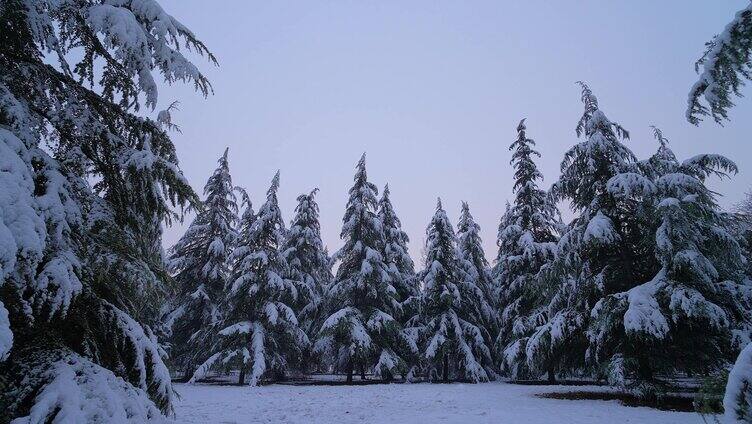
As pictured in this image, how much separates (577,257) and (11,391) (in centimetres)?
1415

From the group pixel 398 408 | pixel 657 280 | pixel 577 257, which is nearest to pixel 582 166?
pixel 577 257

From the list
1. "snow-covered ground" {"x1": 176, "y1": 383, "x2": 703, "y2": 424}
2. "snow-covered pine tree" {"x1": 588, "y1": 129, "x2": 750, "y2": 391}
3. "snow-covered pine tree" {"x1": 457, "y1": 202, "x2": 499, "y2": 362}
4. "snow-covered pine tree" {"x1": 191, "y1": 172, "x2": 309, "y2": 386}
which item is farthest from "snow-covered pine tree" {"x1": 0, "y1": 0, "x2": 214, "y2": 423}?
"snow-covered pine tree" {"x1": 457, "y1": 202, "x2": 499, "y2": 362}

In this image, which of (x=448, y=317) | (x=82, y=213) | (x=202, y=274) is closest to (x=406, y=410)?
(x=82, y=213)

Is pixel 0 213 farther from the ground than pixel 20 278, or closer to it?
farther from the ground

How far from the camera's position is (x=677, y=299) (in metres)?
10.7

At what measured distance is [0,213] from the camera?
280 centimetres

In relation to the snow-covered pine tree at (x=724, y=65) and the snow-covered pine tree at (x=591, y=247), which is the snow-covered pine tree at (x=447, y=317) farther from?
the snow-covered pine tree at (x=724, y=65)

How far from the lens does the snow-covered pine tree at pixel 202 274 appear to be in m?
21.9

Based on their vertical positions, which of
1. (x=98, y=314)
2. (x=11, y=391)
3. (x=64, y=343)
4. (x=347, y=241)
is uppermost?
(x=347, y=241)

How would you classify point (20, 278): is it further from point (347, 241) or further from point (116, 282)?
point (347, 241)

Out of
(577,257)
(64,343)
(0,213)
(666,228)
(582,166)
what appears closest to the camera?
(0,213)

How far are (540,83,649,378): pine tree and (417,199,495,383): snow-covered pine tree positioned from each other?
912 cm

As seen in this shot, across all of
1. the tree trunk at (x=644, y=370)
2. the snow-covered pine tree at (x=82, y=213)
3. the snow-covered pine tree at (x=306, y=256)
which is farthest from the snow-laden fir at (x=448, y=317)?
the snow-covered pine tree at (x=82, y=213)

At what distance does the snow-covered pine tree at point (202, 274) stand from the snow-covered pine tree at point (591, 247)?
16.6m
